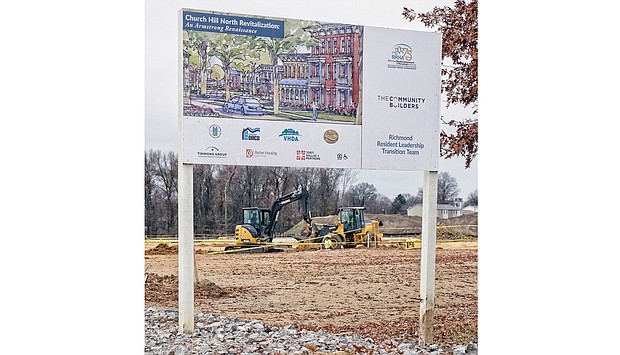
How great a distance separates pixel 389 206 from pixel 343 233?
61cm

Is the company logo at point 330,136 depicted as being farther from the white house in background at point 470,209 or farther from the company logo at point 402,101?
the white house in background at point 470,209

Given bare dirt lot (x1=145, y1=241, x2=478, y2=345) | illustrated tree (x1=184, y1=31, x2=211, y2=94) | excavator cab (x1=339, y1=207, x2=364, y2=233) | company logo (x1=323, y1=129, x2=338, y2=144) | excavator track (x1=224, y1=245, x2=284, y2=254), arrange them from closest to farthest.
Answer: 1. illustrated tree (x1=184, y1=31, x2=211, y2=94)
2. company logo (x1=323, y1=129, x2=338, y2=144)
3. bare dirt lot (x1=145, y1=241, x2=478, y2=345)
4. excavator track (x1=224, y1=245, x2=284, y2=254)
5. excavator cab (x1=339, y1=207, x2=364, y2=233)

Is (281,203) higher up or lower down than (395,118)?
lower down

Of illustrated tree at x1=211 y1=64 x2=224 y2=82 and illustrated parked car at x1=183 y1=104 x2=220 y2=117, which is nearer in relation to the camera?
illustrated parked car at x1=183 y1=104 x2=220 y2=117

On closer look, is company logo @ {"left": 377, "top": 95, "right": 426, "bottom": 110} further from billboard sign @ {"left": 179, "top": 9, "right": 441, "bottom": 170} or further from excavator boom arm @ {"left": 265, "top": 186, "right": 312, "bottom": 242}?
excavator boom arm @ {"left": 265, "top": 186, "right": 312, "bottom": 242}

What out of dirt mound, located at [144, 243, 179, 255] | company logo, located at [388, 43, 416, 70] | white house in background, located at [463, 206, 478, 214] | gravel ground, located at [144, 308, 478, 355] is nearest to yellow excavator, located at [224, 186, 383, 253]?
dirt mound, located at [144, 243, 179, 255]

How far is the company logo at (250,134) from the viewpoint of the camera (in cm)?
738

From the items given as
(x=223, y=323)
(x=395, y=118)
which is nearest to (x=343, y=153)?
(x=395, y=118)

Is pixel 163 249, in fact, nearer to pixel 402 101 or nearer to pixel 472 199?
pixel 402 101

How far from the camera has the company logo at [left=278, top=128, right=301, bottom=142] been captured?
7.52 meters

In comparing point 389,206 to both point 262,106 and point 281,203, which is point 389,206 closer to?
point 281,203

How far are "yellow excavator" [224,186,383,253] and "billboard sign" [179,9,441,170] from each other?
1.67 m

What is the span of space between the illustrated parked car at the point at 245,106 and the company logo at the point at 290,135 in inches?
9.8
